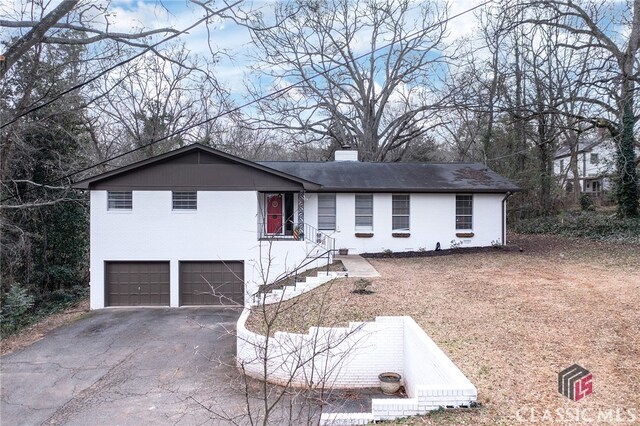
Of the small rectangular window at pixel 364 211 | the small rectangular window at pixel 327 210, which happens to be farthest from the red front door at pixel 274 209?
the small rectangular window at pixel 364 211

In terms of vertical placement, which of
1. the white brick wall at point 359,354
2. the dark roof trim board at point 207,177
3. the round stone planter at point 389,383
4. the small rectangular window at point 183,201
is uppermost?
the dark roof trim board at point 207,177

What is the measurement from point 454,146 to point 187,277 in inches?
1125

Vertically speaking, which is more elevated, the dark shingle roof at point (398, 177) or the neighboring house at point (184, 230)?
the dark shingle roof at point (398, 177)

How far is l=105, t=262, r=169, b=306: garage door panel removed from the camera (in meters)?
15.0

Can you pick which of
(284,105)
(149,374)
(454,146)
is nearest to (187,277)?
(149,374)

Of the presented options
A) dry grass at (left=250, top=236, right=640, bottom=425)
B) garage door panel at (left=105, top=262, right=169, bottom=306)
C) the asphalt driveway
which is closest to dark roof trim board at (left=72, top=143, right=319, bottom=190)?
garage door panel at (left=105, top=262, right=169, bottom=306)

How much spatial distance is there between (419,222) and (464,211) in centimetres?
206

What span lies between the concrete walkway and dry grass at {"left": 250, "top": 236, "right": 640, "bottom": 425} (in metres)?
0.37

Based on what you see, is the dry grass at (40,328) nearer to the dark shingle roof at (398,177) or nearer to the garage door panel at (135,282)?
the garage door panel at (135,282)

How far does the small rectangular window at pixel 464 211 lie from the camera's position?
1762 centimetres

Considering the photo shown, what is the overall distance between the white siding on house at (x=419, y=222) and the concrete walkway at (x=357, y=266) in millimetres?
967

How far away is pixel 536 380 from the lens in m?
5.76

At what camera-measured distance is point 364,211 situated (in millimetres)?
17188

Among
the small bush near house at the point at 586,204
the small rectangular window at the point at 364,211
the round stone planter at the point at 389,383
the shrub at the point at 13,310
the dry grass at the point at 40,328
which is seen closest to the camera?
the round stone planter at the point at 389,383
